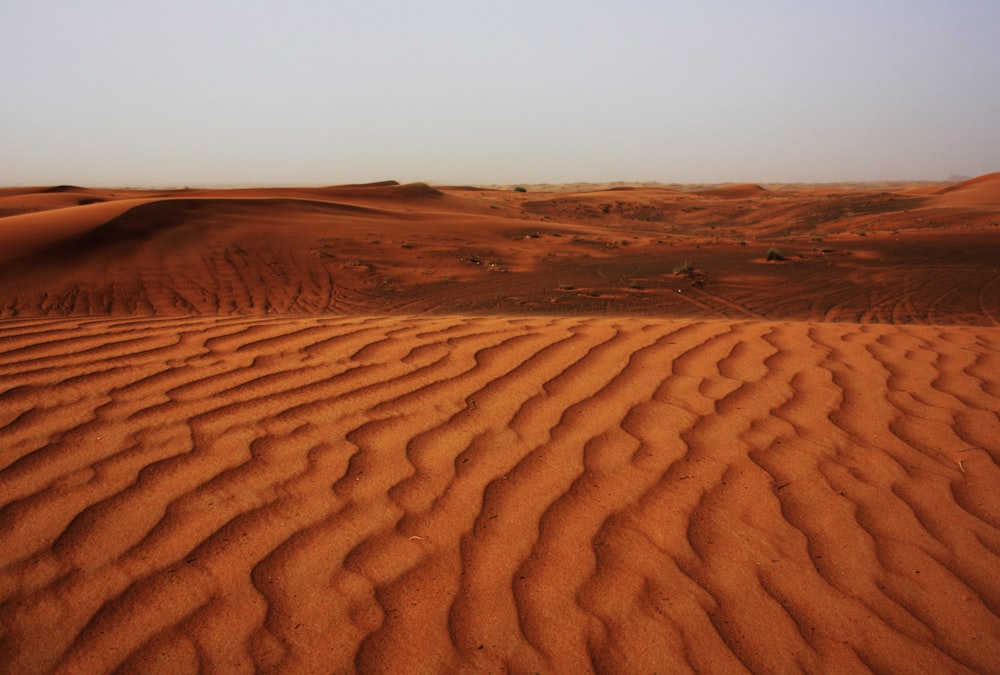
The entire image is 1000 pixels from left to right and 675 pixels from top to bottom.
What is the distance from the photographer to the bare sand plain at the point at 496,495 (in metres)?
1.73

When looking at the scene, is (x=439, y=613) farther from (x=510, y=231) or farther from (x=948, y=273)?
(x=510, y=231)

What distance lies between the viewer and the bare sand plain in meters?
1.73

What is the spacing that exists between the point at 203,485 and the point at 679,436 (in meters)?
1.99

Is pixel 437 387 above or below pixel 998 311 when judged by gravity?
above

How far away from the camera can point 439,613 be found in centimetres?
180

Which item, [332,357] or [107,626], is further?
[332,357]

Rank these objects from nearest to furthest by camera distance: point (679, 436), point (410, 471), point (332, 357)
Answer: point (410, 471)
point (679, 436)
point (332, 357)

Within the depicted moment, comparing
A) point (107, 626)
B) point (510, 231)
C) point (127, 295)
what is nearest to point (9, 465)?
point (107, 626)

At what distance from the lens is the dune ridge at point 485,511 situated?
1.73 metres

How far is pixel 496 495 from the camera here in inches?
93.1

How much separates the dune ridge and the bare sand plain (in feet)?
0.03

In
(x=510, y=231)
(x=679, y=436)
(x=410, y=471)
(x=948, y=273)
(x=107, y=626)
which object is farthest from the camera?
(x=510, y=231)

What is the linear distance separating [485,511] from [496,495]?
0.35 ft

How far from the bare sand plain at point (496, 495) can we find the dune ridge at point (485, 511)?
11 millimetres
